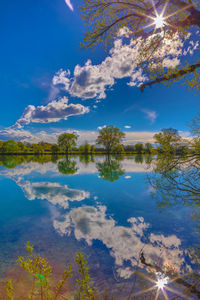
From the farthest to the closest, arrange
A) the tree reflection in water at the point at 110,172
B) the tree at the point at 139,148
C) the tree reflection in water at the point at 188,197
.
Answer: the tree at the point at 139,148 < the tree reflection in water at the point at 110,172 < the tree reflection in water at the point at 188,197

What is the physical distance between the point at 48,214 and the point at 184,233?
4854 mm

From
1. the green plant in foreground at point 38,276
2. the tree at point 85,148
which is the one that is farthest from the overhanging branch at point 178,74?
the tree at point 85,148

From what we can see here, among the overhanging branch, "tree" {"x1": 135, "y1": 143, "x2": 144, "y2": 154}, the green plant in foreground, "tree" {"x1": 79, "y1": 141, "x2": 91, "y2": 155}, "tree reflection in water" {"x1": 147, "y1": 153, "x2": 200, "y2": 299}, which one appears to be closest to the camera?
the green plant in foreground

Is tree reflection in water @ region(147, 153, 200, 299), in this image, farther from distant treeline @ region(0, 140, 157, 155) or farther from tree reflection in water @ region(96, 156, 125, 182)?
distant treeline @ region(0, 140, 157, 155)

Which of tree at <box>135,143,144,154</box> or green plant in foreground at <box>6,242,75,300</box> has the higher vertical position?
tree at <box>135,143,144,154</box>

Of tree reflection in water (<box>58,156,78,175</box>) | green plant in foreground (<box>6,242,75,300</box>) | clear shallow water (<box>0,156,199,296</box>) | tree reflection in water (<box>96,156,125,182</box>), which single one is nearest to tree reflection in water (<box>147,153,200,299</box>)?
clear shallow water (<box>0,156,199,296</box>)

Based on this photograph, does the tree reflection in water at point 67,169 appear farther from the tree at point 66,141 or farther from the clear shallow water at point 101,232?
the tree at point 66,141

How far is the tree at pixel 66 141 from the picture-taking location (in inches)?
3366

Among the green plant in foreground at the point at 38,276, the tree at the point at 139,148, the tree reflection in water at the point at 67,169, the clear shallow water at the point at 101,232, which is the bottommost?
the tree reflection in water at the point at 67,169

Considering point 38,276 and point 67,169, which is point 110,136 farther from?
A: point 38,276

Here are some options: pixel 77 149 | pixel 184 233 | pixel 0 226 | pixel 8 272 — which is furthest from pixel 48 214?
pixel 77 149

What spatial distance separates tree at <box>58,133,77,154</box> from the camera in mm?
85500

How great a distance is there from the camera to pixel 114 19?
544 centimetres

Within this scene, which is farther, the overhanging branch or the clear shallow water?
the overhanging branch
